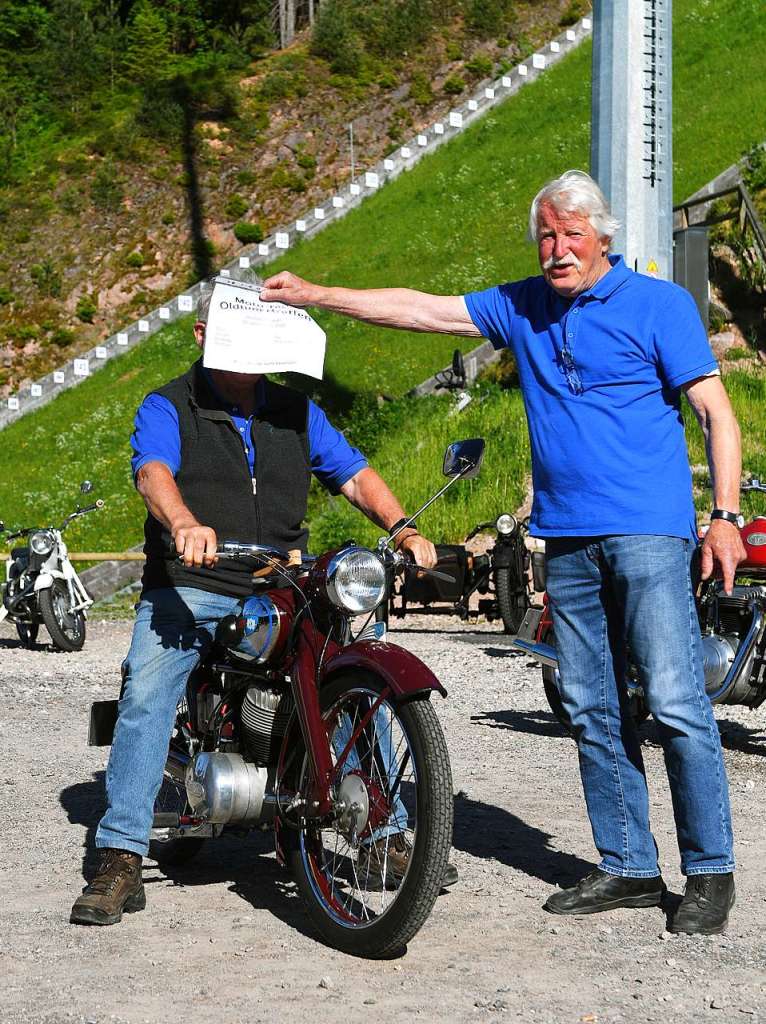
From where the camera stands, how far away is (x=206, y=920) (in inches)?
191

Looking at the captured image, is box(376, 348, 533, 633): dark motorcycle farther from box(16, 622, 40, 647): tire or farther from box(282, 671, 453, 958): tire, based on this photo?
box(282, 671, 453, 958): tire

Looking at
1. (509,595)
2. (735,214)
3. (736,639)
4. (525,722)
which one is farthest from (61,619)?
(735,214)

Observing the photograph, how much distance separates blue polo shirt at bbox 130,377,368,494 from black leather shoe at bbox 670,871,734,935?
5.85 feet

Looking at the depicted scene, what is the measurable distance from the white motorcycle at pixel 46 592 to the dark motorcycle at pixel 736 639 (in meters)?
6.97

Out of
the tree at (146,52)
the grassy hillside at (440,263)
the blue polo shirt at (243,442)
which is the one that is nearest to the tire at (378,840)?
the blue polo shirt at (243,442)

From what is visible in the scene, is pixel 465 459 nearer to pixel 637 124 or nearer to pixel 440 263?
pixel 637 124

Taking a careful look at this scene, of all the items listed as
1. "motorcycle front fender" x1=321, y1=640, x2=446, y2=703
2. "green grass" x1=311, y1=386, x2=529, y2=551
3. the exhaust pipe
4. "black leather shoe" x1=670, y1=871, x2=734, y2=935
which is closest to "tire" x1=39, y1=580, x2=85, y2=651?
"green grass" x1=311, y1=386, x2=529, y2=551

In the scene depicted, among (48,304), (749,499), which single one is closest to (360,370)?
(749,499)

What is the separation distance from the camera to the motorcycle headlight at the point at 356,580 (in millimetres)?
4434

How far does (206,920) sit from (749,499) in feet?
32.7

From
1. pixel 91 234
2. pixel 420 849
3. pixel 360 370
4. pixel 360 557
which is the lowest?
pixel 420 849

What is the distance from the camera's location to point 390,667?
172 inches

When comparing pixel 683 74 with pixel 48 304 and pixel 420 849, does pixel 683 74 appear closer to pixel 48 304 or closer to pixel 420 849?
pixel 48 304

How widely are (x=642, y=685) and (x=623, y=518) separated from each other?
1.78 feet
